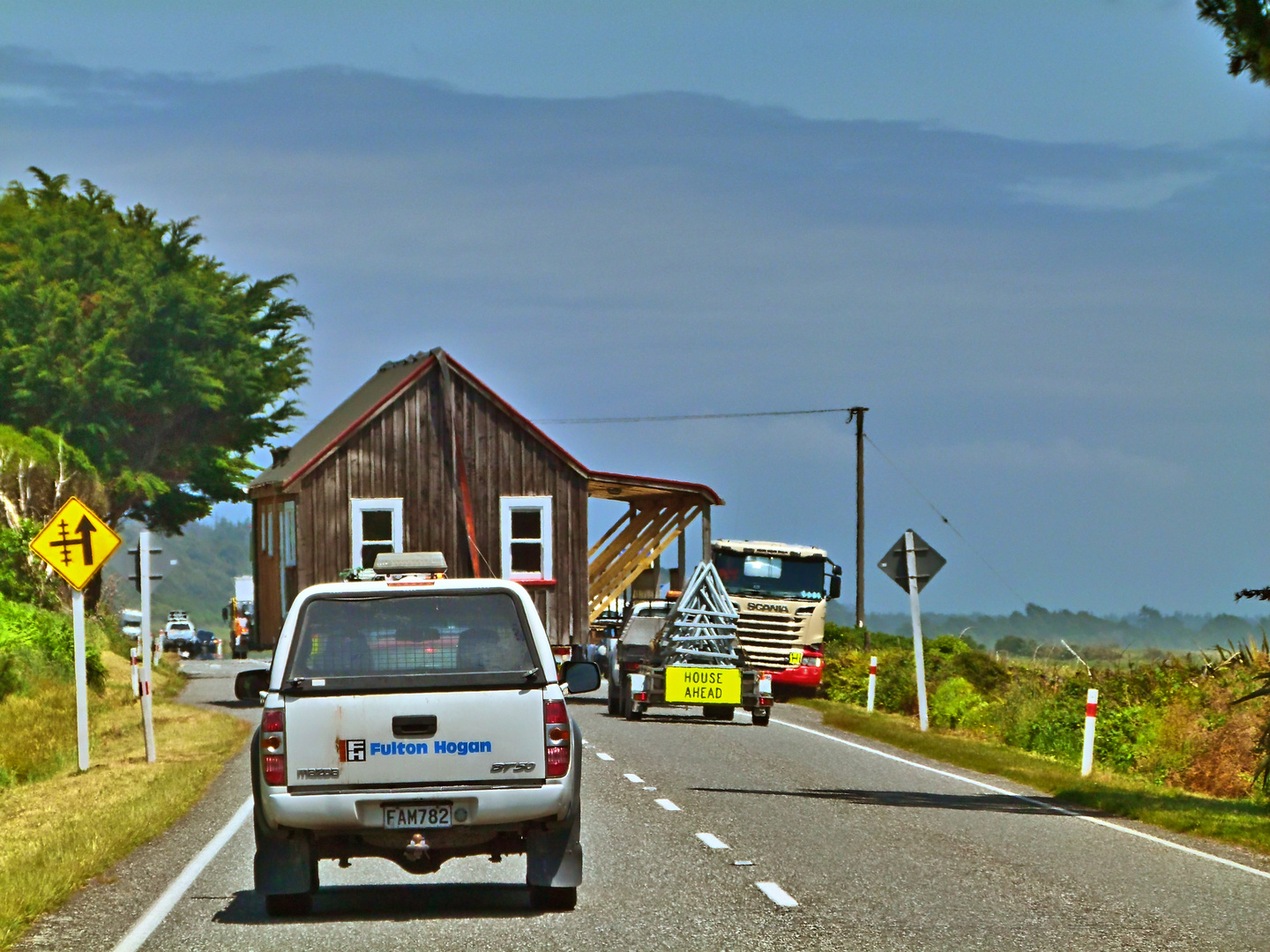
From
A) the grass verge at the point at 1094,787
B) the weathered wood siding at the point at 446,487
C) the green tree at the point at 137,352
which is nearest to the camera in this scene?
the grass verge at the point at 1094,787

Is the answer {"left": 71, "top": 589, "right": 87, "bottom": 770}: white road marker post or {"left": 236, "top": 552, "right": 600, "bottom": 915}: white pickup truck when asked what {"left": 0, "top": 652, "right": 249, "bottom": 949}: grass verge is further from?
{"left": 236, "top": 552, "right": 600, "bottom": 915}: white pickup truck

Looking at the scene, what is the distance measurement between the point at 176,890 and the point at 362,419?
90.4 ft

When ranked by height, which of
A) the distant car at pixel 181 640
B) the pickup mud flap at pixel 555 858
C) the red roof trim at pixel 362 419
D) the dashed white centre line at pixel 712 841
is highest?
the red roof trim at pixel 362 419

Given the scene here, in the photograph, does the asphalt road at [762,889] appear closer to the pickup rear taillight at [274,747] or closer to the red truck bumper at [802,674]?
the pickup rear taillight at [274,747]

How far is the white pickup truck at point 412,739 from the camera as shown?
370 inches

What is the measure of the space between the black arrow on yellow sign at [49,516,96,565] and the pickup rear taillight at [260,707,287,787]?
12.2m

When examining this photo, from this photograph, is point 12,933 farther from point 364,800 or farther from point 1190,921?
point 1190,921

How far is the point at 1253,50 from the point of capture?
15820mm

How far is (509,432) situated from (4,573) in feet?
37.5

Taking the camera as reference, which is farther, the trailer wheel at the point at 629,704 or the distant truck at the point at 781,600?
the distant truck at the point at 781,600

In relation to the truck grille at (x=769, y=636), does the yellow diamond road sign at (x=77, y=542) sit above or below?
above

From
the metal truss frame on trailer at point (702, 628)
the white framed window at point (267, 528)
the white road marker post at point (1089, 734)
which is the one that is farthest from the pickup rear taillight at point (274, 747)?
the white framed window at point (267, 528)

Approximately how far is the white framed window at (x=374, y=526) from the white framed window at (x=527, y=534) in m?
Answer: 2.31

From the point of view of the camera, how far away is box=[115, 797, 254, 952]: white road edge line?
9328 mm
